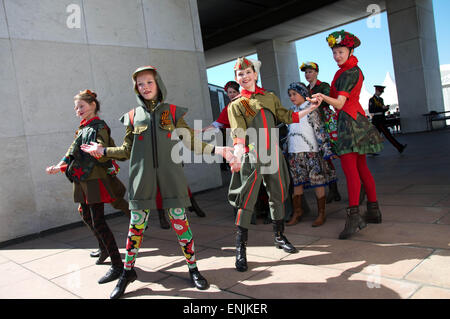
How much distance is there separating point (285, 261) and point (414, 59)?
14.1m

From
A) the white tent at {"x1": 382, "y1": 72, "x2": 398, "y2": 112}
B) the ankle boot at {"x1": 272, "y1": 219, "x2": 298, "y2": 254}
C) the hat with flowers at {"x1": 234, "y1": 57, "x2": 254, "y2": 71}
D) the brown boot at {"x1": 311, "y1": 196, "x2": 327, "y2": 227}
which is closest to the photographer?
the hat with flowers at {"x1": 234, "y1": 57, "x2": 254, "y2": 71}

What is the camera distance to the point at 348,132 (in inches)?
138

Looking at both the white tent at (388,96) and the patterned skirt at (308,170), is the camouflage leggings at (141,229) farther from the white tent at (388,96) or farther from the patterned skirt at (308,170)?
the white tent at (388,96)

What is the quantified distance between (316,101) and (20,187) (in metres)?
4.41

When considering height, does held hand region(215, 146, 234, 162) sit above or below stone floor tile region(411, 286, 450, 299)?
above

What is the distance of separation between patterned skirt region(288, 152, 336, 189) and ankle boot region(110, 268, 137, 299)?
7.28 feet

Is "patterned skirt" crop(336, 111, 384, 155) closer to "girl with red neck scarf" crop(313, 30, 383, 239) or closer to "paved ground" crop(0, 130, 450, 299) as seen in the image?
"girl with red neck scarf" crop(313, 30, 383, 239)

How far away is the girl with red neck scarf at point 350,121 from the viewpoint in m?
3.43

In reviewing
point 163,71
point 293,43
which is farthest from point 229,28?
point 163,71

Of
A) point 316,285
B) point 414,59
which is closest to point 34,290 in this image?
point 316,285

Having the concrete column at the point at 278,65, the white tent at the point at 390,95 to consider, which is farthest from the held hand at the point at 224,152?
the white tent at the point at 390,95

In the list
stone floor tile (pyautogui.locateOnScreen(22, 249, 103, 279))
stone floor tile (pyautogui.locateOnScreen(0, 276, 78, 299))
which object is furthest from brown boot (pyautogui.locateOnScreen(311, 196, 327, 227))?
stone floor tile (pyautogui.locateOnScreen(0, 276, 78, 299))

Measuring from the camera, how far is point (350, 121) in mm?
3537

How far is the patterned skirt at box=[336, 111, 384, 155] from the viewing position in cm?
350
